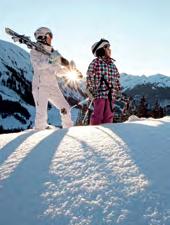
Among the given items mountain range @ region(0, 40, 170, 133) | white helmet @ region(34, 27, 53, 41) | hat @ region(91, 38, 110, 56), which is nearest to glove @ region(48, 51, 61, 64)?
white helmet @ region(34, 27, 53, 41)

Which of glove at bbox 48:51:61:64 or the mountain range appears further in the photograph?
the mountain range

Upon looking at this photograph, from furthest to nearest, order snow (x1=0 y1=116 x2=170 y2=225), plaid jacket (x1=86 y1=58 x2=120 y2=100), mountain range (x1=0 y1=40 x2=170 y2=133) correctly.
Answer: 1. mountain range (x1=0 y1=40 x2=170 y2=133)
2. plaid jacket (x1=86 y1=58 x2=120 y2=100)
3. snow (x1=0 y1=116 x2=170 y2=225)

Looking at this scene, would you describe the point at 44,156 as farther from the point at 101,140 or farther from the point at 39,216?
the point at 39,216

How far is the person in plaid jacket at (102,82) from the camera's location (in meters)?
7.74

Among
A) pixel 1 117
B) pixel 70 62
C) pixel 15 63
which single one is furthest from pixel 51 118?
pixel 70 62

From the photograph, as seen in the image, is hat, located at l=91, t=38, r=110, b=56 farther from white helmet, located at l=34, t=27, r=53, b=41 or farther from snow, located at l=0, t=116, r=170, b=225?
snow, located at l=0, t=116, r=170, b=225

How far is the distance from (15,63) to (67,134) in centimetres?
16812

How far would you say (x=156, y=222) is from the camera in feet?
9.02

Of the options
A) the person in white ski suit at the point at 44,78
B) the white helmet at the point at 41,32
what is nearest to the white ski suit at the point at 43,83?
the person in white ski suit at the point at 44,78

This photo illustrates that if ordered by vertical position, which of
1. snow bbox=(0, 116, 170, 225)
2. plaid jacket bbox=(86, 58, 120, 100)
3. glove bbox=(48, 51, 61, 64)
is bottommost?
snow bbox=(0, 116, 170, 225)

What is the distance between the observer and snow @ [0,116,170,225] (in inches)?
115

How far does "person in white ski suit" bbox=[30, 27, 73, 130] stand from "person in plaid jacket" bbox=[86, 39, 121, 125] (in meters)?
0.79

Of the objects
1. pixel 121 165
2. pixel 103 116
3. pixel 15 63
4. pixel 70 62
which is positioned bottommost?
pixel 121 165

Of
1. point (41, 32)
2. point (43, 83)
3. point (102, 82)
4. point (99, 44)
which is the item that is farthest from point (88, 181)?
point (41, 32)
